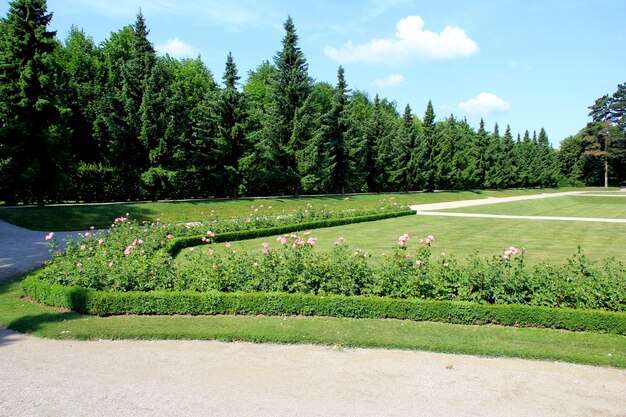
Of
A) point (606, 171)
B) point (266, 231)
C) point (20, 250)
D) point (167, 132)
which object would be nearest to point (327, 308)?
point (266, 231)

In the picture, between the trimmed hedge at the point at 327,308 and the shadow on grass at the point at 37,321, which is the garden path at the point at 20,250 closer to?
the shadow on grass at the point at 37,321

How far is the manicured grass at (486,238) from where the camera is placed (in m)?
11.8

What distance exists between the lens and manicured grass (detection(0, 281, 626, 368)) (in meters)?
5.21

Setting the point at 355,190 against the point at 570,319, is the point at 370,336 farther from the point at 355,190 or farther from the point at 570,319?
the point at 355,190

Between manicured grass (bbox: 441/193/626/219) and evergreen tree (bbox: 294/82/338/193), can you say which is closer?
manicured grass (bbox: 441/193/626/219)

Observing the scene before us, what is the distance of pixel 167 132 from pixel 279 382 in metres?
23.1

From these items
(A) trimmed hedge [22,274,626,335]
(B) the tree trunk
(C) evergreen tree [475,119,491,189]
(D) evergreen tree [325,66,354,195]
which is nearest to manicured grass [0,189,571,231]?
(D) evergreen tree [325,66,354,195]

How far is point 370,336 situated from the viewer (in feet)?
18.5

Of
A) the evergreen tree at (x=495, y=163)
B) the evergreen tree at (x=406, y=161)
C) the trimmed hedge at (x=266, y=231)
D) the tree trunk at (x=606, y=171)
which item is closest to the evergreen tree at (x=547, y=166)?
the tree trunk at (x=606, y=171)

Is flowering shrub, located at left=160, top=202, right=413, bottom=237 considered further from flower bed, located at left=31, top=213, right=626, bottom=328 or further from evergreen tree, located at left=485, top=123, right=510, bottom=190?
evergreen tree, located at left=485, top=123, right=510, bottom=190

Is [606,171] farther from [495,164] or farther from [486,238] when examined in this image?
[486,238]

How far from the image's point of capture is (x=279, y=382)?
14.5ft

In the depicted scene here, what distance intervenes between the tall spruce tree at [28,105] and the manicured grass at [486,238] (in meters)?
12.2

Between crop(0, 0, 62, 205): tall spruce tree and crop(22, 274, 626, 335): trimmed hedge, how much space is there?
1565cm
